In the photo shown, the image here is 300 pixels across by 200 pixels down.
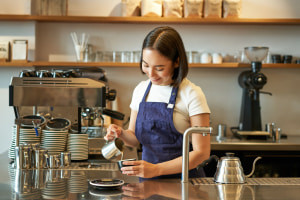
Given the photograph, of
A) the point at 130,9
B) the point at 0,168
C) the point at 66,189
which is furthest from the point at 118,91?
the point at 66,189

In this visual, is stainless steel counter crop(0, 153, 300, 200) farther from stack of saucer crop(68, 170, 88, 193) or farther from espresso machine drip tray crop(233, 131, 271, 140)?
espresso machine drip tray crop(233, 131, 271, 140)

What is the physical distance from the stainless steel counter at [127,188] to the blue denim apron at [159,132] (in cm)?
18

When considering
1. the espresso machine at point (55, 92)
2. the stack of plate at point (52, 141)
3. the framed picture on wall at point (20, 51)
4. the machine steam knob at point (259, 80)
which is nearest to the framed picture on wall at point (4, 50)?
the framed picture on wall at point (20, 51)

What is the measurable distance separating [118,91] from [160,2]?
921 mm

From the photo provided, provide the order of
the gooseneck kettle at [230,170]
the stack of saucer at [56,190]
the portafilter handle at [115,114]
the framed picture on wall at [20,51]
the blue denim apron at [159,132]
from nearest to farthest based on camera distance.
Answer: the stack of saucer at [56,190] < the gooseneck kettle at [230,170] < the blue denim apron at [159,132] < the portafilter handle at [115,114] < the framed picture on wall at [20,51]

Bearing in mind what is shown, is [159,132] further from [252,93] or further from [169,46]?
[252,93]

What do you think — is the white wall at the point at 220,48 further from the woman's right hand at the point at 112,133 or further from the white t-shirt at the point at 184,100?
the woman's right hand at the point at 112,133

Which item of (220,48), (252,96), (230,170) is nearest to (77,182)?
(230,170)

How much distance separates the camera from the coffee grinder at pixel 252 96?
392cm

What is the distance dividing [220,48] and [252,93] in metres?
0.55

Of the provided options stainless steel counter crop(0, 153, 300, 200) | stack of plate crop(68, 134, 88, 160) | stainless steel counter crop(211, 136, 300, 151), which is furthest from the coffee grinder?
stainless steel counter crop(0, 153, 300, 200)

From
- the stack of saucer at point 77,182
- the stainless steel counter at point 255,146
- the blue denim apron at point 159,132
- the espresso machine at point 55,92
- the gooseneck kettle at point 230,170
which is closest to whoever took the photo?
the stack of saucer at point 77,182

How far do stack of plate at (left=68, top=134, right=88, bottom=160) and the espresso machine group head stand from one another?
1809 mm

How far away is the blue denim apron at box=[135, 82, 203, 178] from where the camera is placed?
7.05ft
